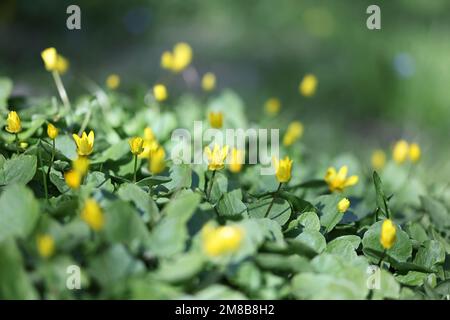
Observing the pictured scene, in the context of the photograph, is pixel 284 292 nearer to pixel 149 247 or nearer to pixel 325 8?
pixel 149 247

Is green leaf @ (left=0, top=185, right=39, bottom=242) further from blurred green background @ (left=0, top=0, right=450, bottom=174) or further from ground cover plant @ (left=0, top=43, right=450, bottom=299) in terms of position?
blurred green background @ (left=0, top=0, right=450, bottom=174)

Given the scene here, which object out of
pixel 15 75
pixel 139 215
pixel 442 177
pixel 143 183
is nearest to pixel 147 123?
pixel 143 183

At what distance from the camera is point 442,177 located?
9.99 feet

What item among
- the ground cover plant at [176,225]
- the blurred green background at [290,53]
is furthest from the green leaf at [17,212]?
the blurred green background at [290,53]

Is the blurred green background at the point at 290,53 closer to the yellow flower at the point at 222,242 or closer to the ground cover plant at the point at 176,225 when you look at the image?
the ground cover plant at the point at 176,225

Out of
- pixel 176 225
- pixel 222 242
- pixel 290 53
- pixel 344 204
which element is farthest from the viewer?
pixel 290 53

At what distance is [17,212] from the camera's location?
1415 mm

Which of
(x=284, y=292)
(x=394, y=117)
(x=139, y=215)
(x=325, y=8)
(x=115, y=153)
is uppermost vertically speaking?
(x=325, y=8)

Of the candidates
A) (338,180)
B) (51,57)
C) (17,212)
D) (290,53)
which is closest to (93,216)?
(17,212)

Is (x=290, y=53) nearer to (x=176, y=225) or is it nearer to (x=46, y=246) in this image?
(x=176, y=225)

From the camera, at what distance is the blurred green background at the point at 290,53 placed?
12.6 feet

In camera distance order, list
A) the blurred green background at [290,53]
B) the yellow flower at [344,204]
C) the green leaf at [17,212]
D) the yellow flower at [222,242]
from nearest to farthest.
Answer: the yellow flower at [222,242] → the green leaf at [17,212] → the yellow flower at [344,204] → the blurred green background at [290,53]

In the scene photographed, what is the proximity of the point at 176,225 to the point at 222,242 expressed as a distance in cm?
17

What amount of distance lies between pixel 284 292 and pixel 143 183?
0.51 m
